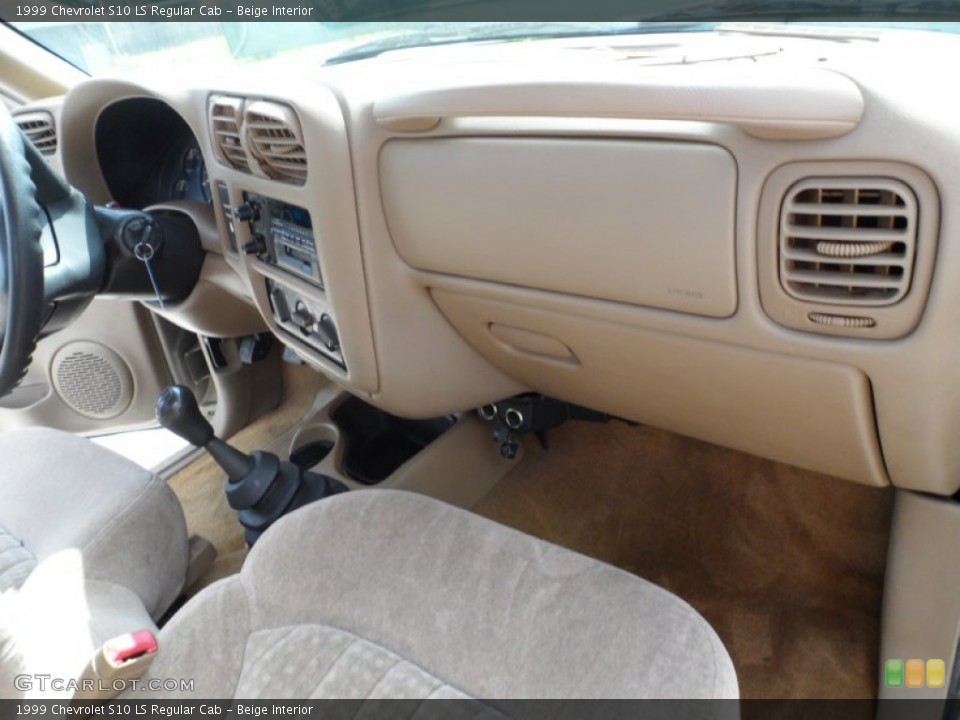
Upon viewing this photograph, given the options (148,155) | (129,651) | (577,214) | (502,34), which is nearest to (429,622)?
(129,651)

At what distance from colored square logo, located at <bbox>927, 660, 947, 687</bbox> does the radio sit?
956 millimetres

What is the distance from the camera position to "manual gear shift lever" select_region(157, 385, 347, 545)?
124 cm

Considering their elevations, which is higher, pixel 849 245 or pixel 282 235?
pixel 849 245

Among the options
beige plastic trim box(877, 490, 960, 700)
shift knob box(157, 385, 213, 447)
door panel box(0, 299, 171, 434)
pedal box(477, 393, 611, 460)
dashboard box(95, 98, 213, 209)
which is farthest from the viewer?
door panel box(0, 299, 171, 434)

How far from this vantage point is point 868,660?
116cm

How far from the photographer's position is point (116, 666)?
0.82 meters

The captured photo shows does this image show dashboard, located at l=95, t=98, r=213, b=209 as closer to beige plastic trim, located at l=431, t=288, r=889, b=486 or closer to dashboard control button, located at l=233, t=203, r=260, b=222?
dashboard control button, located at l=233, t=203, r=260, b=222

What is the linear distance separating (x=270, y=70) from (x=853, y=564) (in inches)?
49.8

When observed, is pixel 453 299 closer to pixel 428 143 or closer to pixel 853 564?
pixel 428 143

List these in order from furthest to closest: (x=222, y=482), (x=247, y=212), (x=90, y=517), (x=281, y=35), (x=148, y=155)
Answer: (x=222, y=482) < (x=148, y=155) < (x=281, y=35) < (x=247, y=212) < (x=90, y=517)

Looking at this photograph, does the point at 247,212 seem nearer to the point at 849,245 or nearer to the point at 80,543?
the point at 80,543

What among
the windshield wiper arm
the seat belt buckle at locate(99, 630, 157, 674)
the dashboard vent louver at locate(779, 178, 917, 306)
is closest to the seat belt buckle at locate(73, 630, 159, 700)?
the seat belt buckle at locate(99, 630, 157, 674)

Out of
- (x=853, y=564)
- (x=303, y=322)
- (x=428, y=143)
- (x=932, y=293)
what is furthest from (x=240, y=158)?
(x=853, y=564)

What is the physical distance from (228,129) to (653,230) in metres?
0.74
